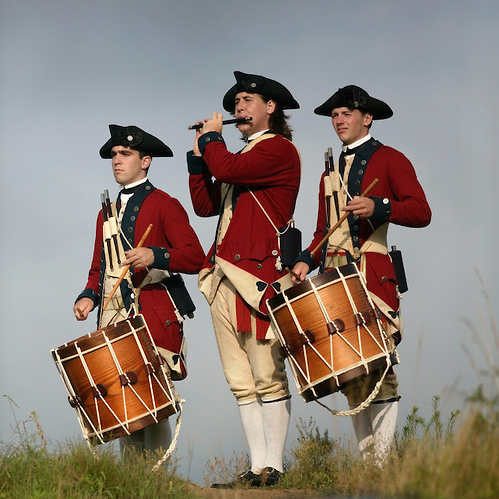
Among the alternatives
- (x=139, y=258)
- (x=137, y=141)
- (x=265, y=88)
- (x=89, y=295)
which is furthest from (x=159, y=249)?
(x=265, y=88)

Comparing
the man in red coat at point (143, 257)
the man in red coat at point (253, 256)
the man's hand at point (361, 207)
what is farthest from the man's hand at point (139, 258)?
the man's hand at point (361, 207)

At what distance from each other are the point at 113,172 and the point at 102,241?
0.58 metres

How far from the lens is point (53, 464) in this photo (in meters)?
5.52

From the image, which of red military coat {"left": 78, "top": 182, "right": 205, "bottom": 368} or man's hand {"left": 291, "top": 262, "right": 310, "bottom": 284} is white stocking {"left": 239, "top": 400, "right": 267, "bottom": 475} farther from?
man's hand {"left": 291, "top": 262, "right": 310, "bottom": 284}

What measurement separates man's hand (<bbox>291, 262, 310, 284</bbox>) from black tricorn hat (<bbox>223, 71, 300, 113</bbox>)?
1.37 m

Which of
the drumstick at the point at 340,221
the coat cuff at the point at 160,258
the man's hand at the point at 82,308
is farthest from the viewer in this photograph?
the man's hand at the point at 82,308

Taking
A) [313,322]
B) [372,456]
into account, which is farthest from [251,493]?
[313,322]

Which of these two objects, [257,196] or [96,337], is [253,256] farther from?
[96,337]

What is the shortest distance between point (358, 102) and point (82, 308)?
2.67m

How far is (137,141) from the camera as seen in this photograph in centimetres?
725

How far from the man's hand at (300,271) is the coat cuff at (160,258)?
1.08 meters

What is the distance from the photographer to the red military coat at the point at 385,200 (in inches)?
236

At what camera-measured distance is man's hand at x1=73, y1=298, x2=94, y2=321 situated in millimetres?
7031

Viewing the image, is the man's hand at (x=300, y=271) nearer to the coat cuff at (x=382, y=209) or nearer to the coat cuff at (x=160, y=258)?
the coat cuff at (x=382, y=209)
